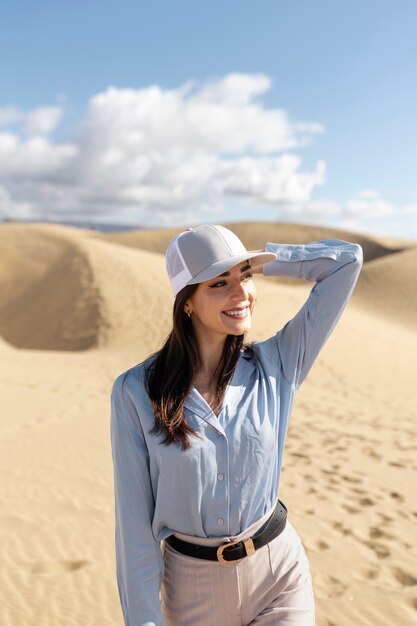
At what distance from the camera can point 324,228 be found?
167ft

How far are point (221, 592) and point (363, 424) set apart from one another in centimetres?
772

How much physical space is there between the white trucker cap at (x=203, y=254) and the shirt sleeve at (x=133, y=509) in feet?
1.39

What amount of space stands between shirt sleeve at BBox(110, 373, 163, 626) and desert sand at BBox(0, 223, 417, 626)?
54 cm

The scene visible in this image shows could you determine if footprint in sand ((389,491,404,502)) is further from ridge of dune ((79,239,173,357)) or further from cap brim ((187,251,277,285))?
ridge of dune ((79,239,173,357))

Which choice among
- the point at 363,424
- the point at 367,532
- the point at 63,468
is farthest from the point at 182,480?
the point at 363,424

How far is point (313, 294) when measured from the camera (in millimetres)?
2115

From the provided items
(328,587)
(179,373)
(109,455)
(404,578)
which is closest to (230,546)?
(179,373)

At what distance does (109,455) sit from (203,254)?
578cm

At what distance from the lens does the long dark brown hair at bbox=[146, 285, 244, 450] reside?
176 centimetres

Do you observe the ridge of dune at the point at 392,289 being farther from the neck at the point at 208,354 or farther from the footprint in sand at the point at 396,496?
the neck at the point at 208,354

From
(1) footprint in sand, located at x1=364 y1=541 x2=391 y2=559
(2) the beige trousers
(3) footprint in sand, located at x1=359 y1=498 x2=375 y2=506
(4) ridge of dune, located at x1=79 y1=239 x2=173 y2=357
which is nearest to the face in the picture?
(2) the beige trousers

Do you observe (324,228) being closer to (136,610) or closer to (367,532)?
(367,532)

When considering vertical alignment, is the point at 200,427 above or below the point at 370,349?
above

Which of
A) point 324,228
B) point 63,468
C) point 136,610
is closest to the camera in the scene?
point 136,610
